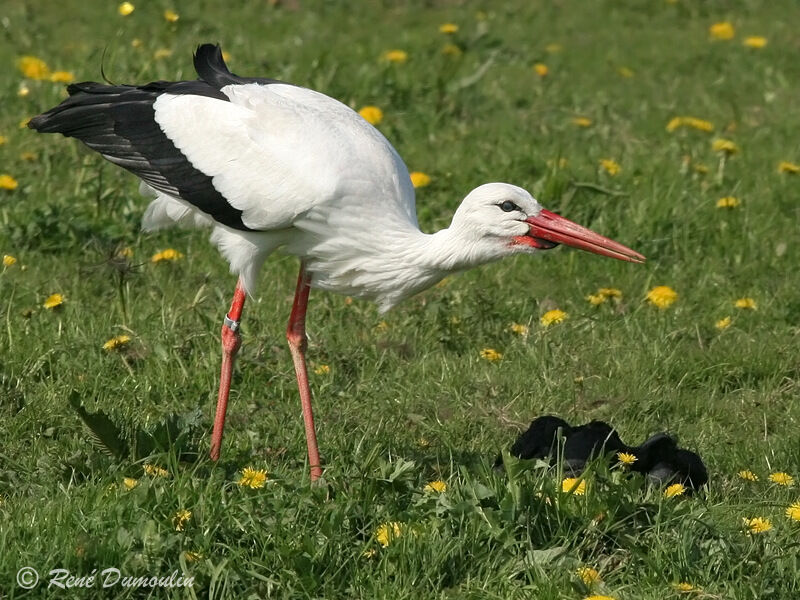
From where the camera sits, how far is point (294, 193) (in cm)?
469

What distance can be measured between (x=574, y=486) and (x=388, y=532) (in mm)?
571

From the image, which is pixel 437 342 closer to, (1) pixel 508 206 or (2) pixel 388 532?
(1) pixel 508 206

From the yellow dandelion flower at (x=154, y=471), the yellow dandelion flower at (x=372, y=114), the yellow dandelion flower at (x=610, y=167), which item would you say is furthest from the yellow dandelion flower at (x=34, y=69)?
the yellow dandelion flower at (x=154, y=471)

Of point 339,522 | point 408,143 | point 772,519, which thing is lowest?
point 772,519

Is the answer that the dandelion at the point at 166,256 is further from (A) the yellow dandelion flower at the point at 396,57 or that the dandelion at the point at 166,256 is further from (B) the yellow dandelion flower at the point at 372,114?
(A) the yellow dandelion flower at the point at 396,57

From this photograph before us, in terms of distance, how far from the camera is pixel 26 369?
5.12 meters

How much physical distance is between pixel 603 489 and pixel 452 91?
477cm

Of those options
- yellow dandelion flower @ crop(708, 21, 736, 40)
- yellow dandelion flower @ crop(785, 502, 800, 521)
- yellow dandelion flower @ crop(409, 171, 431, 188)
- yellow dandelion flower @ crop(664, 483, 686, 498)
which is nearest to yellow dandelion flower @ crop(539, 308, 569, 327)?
yellow dandelion flower @ crop(409, 171, 431, 188)

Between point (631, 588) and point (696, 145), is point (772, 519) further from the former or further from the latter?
point (696, 145)

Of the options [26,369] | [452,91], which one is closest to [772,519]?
[26,369]

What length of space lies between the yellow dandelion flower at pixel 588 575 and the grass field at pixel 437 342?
0.02 metres

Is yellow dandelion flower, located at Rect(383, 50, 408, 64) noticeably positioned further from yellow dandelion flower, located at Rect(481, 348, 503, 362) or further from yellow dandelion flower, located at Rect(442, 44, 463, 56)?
yellow dandelion flower, located at Rect(481, 348, 503, 362)

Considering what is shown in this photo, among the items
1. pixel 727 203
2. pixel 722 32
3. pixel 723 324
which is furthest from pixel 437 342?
pixel 722 32

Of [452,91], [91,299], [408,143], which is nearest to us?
[91,299]
